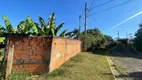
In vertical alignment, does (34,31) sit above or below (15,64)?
above

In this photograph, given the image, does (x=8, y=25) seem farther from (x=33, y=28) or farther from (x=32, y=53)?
(x=32, y=53)

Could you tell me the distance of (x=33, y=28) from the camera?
32.0 feet

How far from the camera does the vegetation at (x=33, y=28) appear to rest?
32.1ft

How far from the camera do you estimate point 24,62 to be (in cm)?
806

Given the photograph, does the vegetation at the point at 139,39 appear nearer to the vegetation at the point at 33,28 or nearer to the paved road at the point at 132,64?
the paved road at the point at 132,64

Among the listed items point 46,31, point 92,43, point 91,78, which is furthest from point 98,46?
point 91,78

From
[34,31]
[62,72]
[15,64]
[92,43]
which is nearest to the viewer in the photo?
[15,64]

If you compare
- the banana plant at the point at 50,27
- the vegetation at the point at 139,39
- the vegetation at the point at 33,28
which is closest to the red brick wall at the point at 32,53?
the vegetation at the point at 33,28

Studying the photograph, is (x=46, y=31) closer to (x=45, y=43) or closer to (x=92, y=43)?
(x=45, y=43)

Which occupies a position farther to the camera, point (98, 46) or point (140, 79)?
point (98, 46)

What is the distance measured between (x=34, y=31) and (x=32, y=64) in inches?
93.1

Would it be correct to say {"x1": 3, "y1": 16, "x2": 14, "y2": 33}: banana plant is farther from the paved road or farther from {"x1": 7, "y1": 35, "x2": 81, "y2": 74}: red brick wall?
the paved road

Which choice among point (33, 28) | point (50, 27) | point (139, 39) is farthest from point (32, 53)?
point (139, 39)

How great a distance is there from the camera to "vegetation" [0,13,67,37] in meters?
9.77
